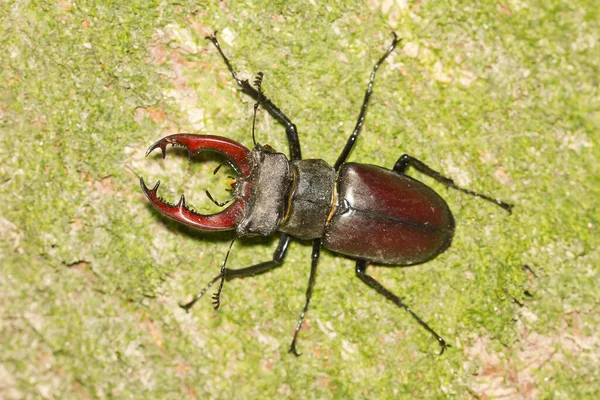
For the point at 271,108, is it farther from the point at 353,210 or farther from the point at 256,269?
the point at 256,269

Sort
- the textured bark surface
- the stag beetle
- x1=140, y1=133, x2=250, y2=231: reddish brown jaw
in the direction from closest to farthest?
x1=140, y1=133, x2=250, y2=231: reddish brown jaw → the textured bark surface → the stag beetle

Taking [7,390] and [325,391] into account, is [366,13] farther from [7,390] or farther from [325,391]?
[7,390]

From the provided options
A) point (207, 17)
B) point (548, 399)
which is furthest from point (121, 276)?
point (548, 399)

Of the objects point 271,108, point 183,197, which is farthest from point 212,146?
point 271,108

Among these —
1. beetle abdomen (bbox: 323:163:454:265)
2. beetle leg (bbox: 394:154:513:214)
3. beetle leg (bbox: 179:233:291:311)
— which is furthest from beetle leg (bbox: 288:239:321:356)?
beetle leg (bbox: 394:154:513:214)

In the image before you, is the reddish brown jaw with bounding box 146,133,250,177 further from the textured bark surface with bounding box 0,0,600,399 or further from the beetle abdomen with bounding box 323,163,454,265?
the beetle abdomen with bounding box 323,163,454,265

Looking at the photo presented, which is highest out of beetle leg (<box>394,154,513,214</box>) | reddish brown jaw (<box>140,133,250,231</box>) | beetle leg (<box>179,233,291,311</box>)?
beetle leg (<box>394,154,513,214</box>)
